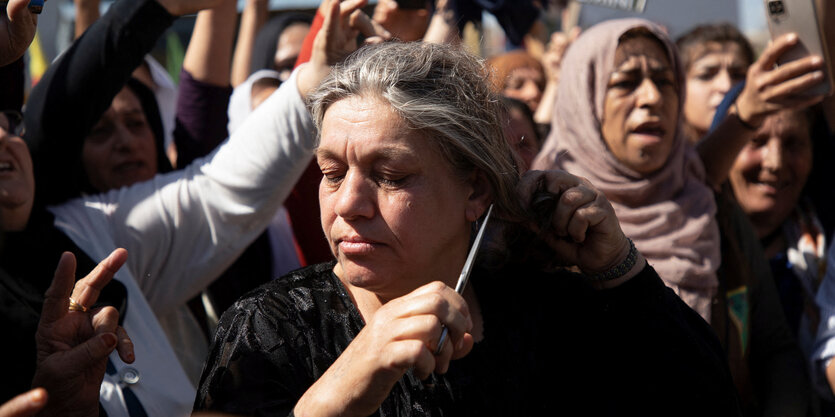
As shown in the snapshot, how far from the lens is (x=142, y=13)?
232 centimetres

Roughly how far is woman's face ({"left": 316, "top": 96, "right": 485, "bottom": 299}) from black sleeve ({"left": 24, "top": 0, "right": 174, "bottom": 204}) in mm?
852

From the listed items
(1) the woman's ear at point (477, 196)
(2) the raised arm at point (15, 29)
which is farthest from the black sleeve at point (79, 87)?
(1) the woman's ear at point (477, 196)

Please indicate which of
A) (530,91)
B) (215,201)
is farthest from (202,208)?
(530,91)

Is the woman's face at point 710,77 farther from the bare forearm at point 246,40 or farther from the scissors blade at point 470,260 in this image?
the scissors blade at point 470,260

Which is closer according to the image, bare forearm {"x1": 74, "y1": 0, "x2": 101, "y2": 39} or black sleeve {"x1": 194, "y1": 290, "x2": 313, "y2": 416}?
black sleeve {"x1": 194, "y1": 290, "x2": 313, "y2": 416}

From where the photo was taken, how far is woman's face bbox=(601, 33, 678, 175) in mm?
2895

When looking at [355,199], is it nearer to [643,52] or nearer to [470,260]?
[470,260]

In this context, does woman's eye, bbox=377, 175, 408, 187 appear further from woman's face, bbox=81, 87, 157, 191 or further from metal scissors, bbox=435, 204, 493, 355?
woman's face, bbox=81, 87, 157, 191

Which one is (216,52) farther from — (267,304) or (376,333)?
(376,333)

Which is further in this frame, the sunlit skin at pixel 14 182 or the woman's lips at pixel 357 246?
the sunlit skin at pixel 14 182

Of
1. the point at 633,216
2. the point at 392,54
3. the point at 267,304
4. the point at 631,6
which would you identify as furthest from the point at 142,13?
the point at 633,216

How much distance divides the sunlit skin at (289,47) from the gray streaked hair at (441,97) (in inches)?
80.4

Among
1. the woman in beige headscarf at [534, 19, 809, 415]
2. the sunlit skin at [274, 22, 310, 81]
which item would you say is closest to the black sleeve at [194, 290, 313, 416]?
the woman in beige headscarf at [534, 19, 809, 415]

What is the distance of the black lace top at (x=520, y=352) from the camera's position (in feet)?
5.30
